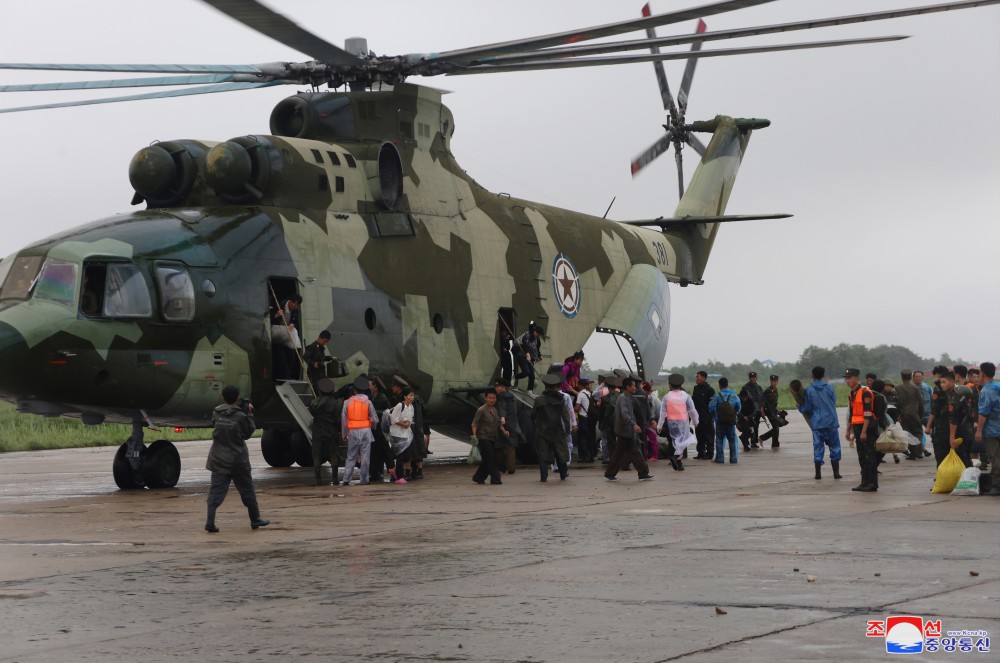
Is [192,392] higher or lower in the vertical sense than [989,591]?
higher

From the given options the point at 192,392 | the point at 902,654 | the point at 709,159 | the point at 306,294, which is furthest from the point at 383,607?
the point at 709,159

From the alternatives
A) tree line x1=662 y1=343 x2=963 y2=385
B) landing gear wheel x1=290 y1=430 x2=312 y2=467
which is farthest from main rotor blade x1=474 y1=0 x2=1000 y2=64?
tree line x1=662 y1=343 x2=963 y2=385

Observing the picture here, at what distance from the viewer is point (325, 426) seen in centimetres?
1897

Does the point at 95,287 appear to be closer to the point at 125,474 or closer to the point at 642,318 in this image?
the point at 125,474

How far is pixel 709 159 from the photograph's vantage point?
3183 cm

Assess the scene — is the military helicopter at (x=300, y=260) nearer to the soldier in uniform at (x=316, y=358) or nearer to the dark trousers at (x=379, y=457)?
the soldier in uniform at (x=316, y=358)

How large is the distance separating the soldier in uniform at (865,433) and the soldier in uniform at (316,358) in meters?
7.92

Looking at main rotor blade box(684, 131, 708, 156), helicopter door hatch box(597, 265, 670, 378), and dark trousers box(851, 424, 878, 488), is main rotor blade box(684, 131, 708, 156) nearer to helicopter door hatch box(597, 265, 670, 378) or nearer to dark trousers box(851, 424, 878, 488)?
helicopter door hatch box(597, 265, 670, 378)

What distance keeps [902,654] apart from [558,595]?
2.63m

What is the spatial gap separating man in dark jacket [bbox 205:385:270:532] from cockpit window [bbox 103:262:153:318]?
4809mm

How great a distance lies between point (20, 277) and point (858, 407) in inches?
447

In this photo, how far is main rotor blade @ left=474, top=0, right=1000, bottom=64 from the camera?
50.0ft

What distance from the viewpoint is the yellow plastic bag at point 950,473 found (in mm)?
15109

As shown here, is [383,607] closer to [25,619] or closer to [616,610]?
[616,610]
